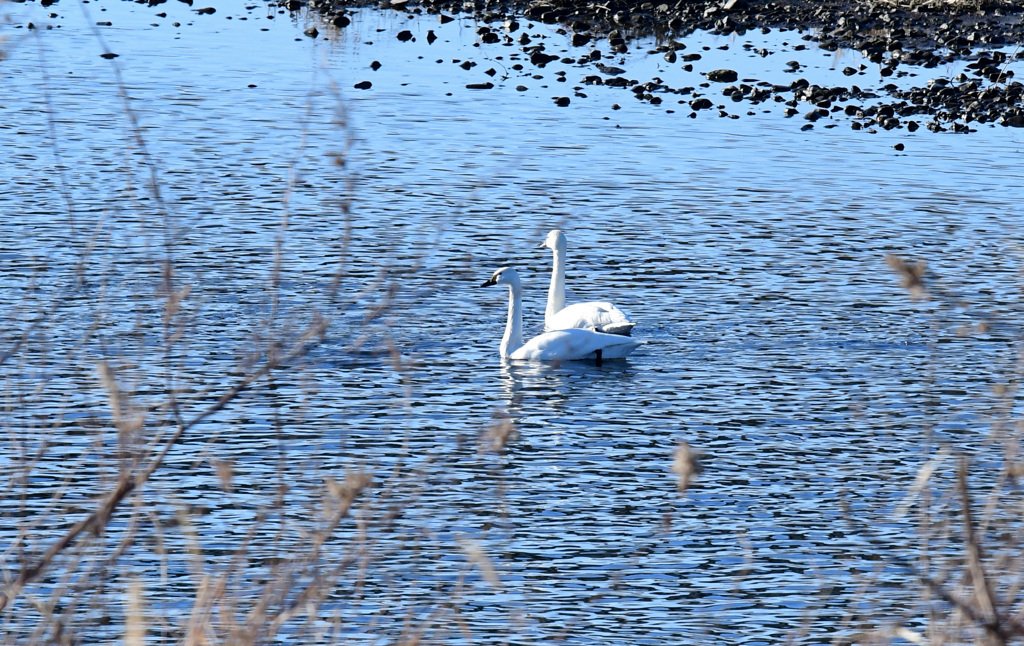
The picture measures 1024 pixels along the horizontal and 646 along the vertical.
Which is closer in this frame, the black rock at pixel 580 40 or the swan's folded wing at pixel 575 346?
the swan's folded wing at pixel 575 346

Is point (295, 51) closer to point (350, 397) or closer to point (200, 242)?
point (200, 242)

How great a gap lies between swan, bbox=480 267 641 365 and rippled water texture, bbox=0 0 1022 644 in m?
0.18

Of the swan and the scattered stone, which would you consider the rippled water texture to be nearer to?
the swan

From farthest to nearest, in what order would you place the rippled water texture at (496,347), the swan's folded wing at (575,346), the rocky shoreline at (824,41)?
the rocky shoreline at (824,41)
the swan's folded wing at (575,346)
the rippled water texture at (496,347)

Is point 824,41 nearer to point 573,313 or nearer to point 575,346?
point 573,313

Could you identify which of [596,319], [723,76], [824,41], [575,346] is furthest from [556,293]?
[824,41]

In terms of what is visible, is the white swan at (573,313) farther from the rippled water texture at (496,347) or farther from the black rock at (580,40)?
the black rock at (580,40)

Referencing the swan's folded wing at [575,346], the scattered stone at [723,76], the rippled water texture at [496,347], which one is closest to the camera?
the rippled water texture at [496,347]

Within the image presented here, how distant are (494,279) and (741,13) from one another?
24107 mm

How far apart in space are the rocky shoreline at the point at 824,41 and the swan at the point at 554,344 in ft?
47.5

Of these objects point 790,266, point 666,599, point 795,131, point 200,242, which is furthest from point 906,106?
point 666,599

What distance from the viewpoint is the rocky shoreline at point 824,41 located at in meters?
30.1

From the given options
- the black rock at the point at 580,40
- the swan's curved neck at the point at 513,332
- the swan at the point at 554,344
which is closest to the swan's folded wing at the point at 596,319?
the swan at the point at 554,344

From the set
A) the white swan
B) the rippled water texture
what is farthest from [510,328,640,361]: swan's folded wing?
the white swan
